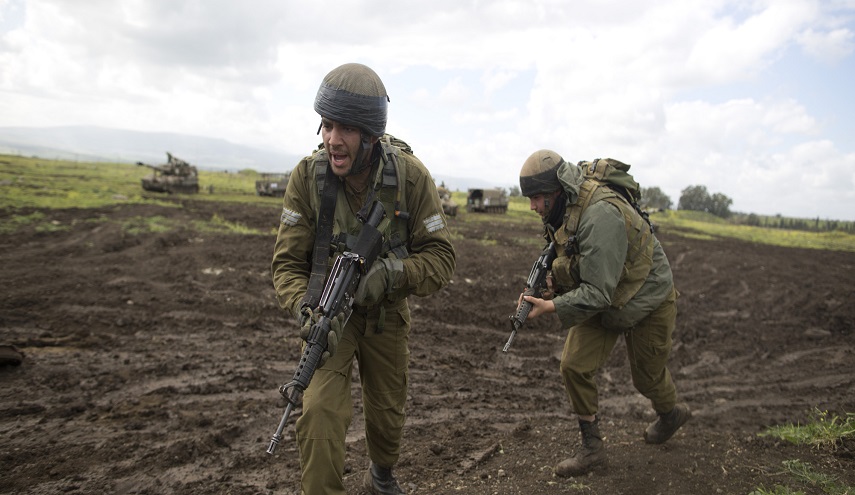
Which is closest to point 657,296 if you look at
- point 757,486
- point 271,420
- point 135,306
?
point 757,486

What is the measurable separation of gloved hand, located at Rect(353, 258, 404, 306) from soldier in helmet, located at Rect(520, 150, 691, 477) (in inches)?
53.5

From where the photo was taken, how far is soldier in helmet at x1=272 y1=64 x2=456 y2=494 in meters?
3.15

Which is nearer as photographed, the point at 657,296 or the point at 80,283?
the point at 657,296

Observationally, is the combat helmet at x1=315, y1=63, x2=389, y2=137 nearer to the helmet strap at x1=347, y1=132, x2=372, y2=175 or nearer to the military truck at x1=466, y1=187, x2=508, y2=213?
the helmet strap at x1=347, y1=132, x2=372, y2=175

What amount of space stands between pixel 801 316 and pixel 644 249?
9.63 m

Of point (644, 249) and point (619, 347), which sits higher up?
point (644, 249)

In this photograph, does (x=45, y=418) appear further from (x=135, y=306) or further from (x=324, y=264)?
(x=135, y=306)

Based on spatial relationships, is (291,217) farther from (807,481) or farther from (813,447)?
(813,447)

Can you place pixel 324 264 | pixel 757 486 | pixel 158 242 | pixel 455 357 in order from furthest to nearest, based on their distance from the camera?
pixel 158 242, pixel 455 357, pixel 757 486, pixel 324 264

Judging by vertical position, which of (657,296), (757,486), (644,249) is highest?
(644,249)

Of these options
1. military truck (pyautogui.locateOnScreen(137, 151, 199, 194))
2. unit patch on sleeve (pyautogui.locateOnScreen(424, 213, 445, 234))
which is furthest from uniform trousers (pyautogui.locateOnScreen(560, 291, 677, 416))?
military truck (pyautogui.locateOnScreen(137, 151, 199, 194))

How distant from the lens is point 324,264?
3.48m

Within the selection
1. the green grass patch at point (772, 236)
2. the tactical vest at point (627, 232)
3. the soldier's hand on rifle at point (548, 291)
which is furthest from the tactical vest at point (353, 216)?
the green grass patch at point (772, 236)

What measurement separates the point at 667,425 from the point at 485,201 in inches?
1427
